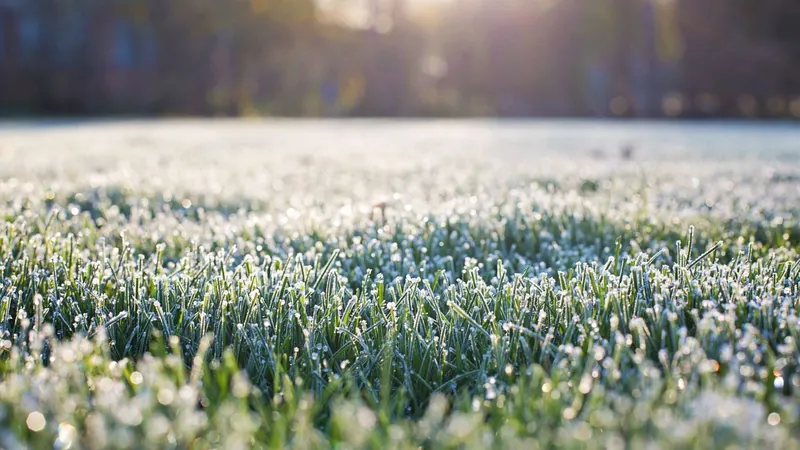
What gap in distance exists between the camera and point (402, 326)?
1.81 metres

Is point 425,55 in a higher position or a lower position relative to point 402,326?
higher

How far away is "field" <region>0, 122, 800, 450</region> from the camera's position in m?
1.19

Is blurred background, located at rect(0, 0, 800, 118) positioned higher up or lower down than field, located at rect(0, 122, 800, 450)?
higher up

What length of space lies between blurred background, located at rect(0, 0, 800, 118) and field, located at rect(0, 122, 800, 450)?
2542 centimetres

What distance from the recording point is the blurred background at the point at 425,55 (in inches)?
1129

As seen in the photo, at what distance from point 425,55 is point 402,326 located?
3476 centimetres

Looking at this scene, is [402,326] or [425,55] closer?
[402,326]

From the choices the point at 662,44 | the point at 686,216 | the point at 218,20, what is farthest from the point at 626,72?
the point at 686,216

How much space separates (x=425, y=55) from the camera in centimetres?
3566

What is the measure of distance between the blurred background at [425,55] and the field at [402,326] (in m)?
A: 25.4

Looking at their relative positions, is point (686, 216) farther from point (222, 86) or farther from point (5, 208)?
point (222, 86)

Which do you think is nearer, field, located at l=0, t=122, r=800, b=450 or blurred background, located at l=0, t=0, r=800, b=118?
field, located at l=0, t=122, r=800, b=450

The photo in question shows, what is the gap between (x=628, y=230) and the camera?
292 centimetres

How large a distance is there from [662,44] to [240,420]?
143 feet
